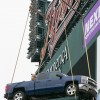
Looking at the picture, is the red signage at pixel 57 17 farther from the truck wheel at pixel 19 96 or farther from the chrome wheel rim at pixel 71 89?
the chrome wheel rim at pixel 71 89

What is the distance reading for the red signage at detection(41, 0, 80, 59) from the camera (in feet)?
165

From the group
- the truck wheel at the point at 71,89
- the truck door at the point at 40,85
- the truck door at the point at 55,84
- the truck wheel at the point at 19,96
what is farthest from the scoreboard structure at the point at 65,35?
the truck wheel at the point at 71,89

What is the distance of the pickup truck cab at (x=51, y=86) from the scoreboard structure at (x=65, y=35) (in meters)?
5.33

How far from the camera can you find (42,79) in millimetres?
27281

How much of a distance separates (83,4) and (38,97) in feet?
70.7

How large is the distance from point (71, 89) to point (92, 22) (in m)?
16.7

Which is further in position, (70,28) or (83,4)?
(70,28)

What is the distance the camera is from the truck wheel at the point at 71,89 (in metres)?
25.7

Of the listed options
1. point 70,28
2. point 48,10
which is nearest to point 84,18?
point 70,28

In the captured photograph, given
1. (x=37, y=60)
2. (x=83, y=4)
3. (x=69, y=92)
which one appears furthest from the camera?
(x=37, y=60)

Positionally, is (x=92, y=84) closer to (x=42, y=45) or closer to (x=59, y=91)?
(x=59, y=91)

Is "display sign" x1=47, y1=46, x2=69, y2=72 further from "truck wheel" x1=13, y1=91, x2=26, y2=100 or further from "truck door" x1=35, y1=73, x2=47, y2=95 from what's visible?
"truck door" x1=35, y1=73, x2=47, y2=95

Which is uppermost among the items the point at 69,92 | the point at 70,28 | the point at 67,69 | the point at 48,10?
the point at 48,10

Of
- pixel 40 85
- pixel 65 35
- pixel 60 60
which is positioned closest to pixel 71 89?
pixel 40 85
